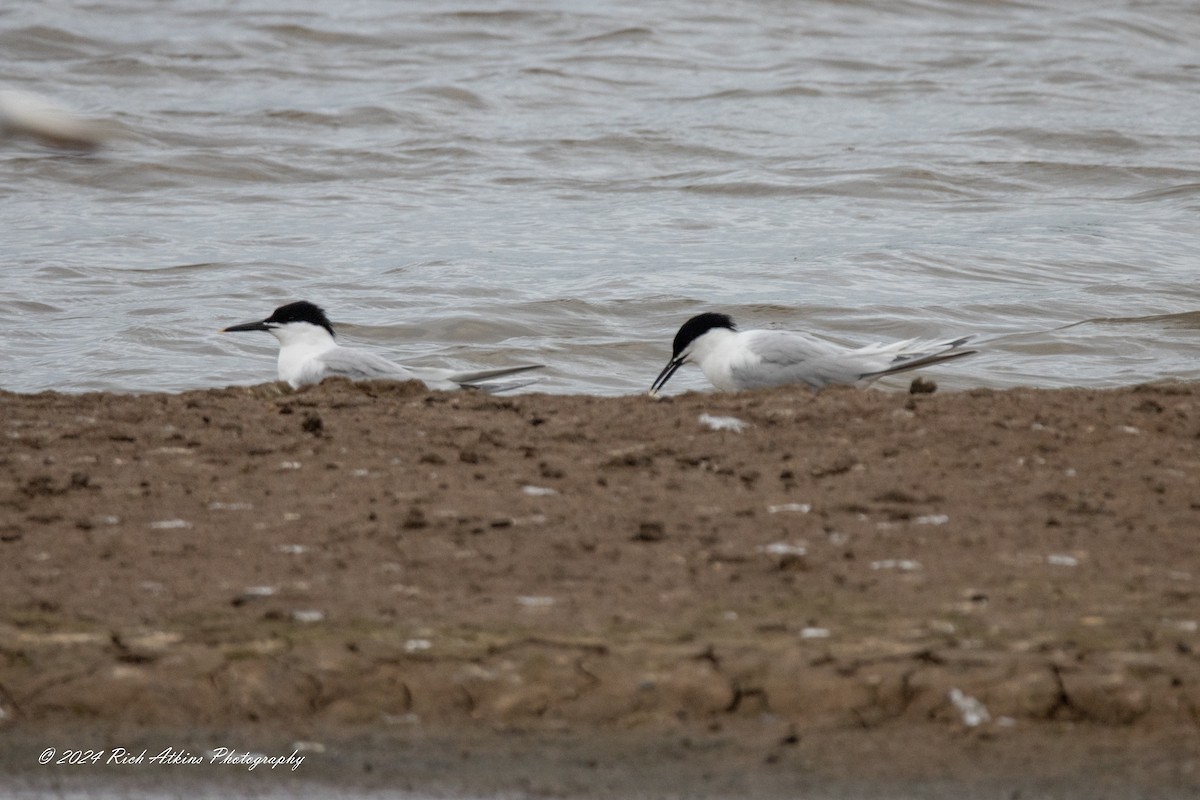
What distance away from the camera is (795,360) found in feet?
24.3

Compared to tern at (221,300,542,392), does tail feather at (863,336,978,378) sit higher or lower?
higher

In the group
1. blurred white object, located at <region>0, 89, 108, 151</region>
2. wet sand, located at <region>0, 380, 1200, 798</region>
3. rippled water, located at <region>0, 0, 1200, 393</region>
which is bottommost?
rippled water, located at <region>0, 0, 1200, 393</region>

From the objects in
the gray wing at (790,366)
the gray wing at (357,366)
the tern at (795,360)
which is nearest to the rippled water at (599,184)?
the gray wing at (357,366)

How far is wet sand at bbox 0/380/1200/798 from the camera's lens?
3750mm

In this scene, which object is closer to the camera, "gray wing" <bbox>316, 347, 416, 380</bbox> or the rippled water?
"gray wing" <bbox>316, 347, 416, 380</bbox>

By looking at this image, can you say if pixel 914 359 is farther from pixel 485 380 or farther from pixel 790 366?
pixel 485 380

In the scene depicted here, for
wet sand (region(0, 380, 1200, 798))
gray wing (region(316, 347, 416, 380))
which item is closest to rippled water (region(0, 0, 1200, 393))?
gray wing (region(316, 347, 416, 380))

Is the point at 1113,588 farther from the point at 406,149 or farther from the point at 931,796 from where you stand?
the point at 406,149

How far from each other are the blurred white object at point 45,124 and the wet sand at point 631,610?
1134 mm

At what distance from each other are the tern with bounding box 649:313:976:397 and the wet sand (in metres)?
1.76

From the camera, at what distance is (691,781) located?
11.9ft

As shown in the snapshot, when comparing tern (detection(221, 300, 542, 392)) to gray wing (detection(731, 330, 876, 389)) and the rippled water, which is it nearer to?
the rippled water

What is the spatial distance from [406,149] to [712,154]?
10.2ft

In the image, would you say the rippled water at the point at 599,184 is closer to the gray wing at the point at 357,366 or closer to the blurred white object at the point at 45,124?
the gray wing at the point at 357,366
